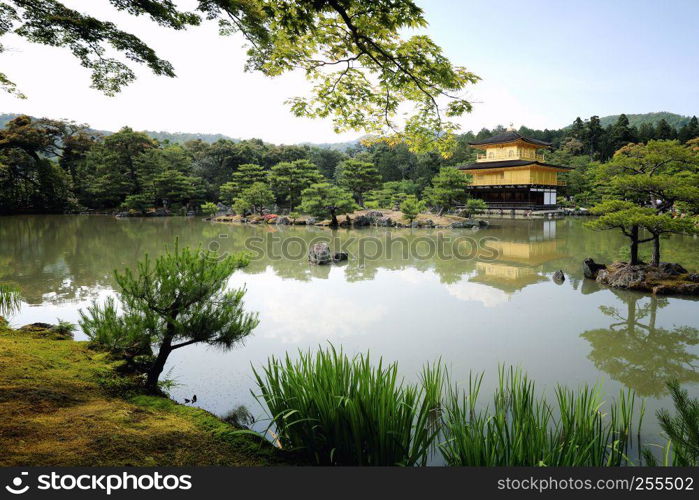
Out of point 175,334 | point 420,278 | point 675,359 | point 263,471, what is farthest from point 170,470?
point 420,278

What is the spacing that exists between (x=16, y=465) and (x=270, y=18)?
3610 mm

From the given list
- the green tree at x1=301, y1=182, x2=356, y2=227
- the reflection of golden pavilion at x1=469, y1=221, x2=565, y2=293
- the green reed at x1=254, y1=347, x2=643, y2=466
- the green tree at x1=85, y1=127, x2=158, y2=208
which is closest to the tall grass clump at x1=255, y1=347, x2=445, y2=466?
the green reed at x1=254, y1=347, x2=643, y2=466

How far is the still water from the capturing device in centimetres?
360

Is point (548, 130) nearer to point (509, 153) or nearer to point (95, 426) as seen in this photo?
point (509, 153)

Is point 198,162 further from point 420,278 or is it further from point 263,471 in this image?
point 263,471

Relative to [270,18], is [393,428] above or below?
below

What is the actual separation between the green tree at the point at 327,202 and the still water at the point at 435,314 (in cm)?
800

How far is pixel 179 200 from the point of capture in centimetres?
2798

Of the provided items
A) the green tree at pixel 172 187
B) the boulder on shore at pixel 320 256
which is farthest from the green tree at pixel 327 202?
the green tree at pixel 172 187

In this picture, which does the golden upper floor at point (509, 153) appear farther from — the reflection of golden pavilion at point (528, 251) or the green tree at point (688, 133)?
the green tree at point (688, 133)

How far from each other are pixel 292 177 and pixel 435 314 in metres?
19.8

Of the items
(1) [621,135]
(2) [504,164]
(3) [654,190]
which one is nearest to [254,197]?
(2) [504,164]

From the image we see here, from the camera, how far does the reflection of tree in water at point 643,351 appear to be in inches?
139

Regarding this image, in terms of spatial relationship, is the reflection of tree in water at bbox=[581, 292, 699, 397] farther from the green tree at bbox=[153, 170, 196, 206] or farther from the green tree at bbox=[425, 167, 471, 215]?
the green tree at bbox=[153, 170, 196, 206]
